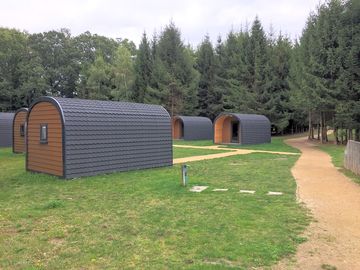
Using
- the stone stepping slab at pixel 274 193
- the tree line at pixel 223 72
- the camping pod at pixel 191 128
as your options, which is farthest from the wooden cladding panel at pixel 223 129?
the stone stepping slab at pixel 274 193

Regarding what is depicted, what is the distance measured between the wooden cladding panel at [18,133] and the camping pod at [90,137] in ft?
29.4

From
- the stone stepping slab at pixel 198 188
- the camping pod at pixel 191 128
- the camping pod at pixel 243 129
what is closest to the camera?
the stone stepping slab at pixel 198 188

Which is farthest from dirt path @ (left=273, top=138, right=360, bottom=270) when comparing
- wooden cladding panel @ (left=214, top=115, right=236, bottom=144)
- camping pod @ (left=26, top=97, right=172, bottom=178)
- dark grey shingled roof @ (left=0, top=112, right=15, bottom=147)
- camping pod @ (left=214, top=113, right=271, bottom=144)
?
dark grey shingled roof @ (left=0, top=112, right=15, bottom=147)

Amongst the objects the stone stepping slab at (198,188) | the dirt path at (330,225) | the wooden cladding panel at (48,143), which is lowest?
the dirt path at (330,225)

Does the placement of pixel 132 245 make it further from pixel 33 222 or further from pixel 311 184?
pixel 311 184

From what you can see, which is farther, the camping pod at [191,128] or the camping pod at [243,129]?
the camping pod at [191,128]

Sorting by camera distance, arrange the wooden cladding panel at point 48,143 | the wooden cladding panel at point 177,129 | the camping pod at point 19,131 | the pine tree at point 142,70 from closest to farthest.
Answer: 1. the wooden cladding panel at point 48,143
2. the camping pod at point 19,131
3. the wooden cladding panel at point 177,129
4. the pine tree at point 142,70

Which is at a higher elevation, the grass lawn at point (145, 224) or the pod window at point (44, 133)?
the pod window at point (44, 133)

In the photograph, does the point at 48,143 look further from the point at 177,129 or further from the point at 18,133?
the point at 177,129

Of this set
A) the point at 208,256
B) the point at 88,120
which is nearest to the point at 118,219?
the point at 208,256

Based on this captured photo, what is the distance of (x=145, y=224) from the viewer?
21.4 feet

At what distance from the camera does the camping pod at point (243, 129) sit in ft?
92.2

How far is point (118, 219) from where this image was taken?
6.88 m

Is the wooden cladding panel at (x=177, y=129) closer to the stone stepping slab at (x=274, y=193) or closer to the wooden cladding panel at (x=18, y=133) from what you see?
the wooden cladding panel at (x=18, y=133)
